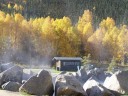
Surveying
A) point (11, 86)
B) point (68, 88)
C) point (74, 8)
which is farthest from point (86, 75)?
point (74, 8)

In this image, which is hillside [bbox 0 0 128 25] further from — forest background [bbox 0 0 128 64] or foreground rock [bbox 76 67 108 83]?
foreground rock [bbox 76 67 108 83]

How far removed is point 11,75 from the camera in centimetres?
3148

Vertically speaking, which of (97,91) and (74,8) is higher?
(74,8)

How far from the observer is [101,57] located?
109875 mm

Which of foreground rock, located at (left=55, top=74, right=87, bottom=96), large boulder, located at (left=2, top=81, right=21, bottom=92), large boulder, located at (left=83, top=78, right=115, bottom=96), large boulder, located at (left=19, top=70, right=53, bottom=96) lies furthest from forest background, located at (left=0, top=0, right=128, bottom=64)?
foreground rock, located at (left=55, top=74, right=87, bottom=96)

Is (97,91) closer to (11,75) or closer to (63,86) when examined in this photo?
(63,86)

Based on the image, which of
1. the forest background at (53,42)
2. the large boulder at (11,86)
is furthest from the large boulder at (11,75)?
the forest background at (53,42)

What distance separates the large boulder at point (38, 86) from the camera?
87.8 ft

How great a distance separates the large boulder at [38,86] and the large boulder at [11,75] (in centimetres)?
433

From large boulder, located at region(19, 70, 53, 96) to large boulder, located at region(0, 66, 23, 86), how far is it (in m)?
4.33

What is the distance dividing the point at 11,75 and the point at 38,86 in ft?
17.2

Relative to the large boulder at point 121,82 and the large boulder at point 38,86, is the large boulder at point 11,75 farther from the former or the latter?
the large boulder at point 121,82

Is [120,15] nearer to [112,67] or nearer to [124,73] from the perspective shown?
[112,67]

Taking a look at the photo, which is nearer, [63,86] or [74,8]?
[63,86]
